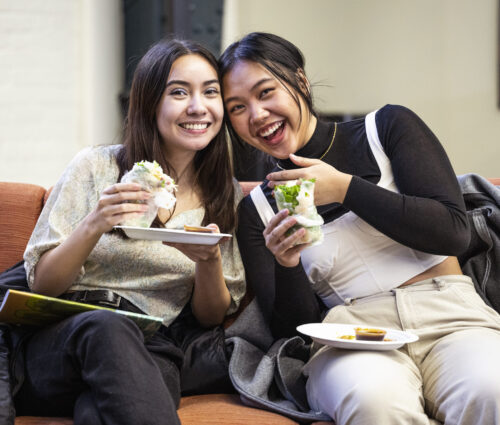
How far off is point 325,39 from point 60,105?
2008mm

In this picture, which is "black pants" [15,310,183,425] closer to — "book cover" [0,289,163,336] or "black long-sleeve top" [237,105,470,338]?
"book cover" [0,289,163,336]

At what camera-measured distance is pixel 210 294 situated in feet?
6.20

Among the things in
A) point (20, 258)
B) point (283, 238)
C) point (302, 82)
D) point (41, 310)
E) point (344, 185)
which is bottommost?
point (20, 258)

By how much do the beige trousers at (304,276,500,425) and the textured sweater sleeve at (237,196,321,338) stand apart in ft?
0.30

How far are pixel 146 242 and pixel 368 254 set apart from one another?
64 centimetres

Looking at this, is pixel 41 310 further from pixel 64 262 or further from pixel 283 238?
pixel 283 238

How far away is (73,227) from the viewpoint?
6.09ft

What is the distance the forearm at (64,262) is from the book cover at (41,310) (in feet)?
0.54

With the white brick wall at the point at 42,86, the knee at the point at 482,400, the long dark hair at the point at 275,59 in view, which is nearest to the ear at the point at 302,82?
the long dark hair at the point at 275,59

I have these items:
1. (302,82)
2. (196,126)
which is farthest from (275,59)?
(196,126)

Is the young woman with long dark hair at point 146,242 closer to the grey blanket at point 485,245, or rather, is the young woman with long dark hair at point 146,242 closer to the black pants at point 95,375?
the black pants at point 95,375

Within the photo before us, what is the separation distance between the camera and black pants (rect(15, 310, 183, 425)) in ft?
4.42

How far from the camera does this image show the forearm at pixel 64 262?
168 centimetres

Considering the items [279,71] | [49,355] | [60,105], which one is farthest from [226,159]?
[60,105]
